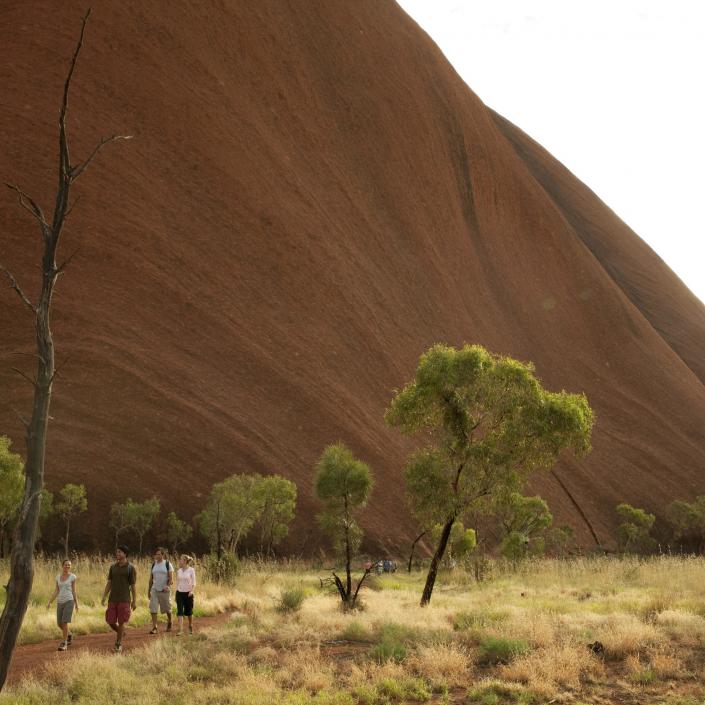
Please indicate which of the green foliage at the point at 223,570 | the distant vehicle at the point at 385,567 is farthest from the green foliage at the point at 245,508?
the green foliage at the point at 223,570

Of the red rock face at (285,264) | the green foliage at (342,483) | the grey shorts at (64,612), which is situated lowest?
the grey shorts at (64,612)

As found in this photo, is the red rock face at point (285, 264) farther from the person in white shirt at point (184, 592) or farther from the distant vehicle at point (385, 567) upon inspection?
the person in white shirt at point (184, 592)

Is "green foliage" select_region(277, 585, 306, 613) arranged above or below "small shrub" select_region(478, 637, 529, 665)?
below

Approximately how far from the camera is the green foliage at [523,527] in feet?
113

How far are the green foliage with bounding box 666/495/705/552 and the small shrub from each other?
152ft

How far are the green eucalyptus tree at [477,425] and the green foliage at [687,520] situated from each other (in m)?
38.9

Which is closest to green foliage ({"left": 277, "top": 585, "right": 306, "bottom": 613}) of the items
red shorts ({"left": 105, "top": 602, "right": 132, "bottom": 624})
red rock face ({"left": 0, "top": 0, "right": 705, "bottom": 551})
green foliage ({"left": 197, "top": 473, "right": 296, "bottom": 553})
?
red shorts ({"left": 105, "top": 602, "right": 132, "bottom": 624})

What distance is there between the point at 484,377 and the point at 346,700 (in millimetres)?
10221

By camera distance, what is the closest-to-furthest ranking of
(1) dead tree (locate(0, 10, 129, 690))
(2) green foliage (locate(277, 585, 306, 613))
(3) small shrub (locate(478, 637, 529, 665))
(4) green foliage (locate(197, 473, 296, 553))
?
1. (1) dead tree (locate(0, 10, 129, 690))
2. (3) small shrub (locate(478, 637, 529, 665))
3. (2) green foliage (locate(277, 585, 306, 613))
4. (4) green foliage (locate(197, 473, 296, 553))

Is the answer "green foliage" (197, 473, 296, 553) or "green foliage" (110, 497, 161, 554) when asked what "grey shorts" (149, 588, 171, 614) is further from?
"green foliage" (110, 497, 161, 554)

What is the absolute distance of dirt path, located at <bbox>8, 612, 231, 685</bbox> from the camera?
9727mm

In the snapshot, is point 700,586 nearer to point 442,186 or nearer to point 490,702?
point 490,702

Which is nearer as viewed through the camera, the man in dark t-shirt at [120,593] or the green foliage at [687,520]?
the man in dark t-shirt at [120,593]

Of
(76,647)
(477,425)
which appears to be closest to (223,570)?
(477,425)
